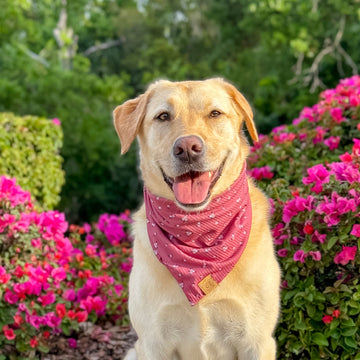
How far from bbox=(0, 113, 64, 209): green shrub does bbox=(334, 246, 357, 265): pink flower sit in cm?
367

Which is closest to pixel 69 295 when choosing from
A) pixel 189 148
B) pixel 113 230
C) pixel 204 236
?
pixel 113 230

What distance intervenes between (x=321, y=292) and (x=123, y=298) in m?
2.18

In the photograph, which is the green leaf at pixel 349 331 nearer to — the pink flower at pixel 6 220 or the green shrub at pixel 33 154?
the pink flower at pixel 6 220

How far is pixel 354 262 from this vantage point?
3.46 metres

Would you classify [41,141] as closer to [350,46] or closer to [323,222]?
[323,222]

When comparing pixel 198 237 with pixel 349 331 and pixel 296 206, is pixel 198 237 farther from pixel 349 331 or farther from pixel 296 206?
pixel 349 331

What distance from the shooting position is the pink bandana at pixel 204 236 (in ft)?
10.1

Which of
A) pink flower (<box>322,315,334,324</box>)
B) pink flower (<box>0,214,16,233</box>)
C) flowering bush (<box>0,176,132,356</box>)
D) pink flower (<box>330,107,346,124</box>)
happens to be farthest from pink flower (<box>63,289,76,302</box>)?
pink flower (<box>330,107,346,124</box>)

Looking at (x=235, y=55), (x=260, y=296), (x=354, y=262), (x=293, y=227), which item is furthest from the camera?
(x=235, y=55)

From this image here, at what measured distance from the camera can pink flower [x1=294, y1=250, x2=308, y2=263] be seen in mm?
3527

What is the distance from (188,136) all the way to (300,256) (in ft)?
4.01

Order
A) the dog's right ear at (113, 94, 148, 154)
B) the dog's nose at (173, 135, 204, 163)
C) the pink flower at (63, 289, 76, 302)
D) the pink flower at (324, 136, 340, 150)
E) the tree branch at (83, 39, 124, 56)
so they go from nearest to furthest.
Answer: the dog's nose at (173, 135, 204, 163) < the dog's right ear at (113, 94, 148, 154) < the pink flower at (63, 289, 76, 302) < the pink flower at (324, 136, 340, 150) < the tree branch at (83, 39, 124, 56)

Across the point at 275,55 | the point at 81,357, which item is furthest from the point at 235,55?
the point at 81,357

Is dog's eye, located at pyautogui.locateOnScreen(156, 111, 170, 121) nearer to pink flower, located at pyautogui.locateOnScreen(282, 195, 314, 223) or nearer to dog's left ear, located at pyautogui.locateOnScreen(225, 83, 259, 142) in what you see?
dog's left ear, located at pyautogui.locateOnScreen(225, 83, 259, 142)
